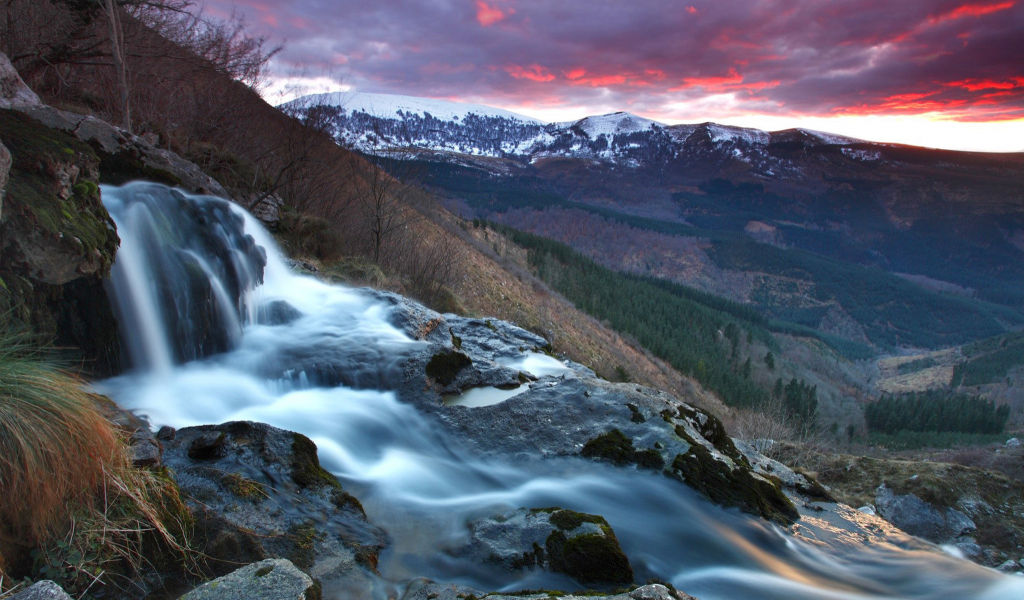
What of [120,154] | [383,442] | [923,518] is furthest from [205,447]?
[923,518]

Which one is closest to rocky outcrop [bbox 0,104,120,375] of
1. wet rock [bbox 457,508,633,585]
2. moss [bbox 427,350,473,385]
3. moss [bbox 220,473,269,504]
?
moss [bbox 220,473,269,504]

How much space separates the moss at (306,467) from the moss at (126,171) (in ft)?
22.7

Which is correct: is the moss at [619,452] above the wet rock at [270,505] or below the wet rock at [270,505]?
below

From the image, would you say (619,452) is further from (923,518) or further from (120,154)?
(120,154)

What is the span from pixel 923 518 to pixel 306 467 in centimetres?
928

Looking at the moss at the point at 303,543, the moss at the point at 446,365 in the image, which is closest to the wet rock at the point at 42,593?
the moss at the point at 303,543

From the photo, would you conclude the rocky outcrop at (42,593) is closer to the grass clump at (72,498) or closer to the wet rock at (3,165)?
the grass clump at (72,498)

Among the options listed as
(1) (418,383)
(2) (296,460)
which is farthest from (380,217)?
(2) (296,460)

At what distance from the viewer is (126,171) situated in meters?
9.67

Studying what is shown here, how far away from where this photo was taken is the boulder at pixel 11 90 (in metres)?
7.81

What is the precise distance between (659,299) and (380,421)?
4651 inches

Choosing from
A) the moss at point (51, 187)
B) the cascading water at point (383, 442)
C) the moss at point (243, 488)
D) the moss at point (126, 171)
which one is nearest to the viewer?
the moss at point (243, 488)

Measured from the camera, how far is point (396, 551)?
4.89 meters

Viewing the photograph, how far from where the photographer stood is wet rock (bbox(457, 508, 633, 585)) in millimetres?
4633
